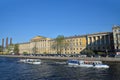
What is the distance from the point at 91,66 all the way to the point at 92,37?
83.7 m

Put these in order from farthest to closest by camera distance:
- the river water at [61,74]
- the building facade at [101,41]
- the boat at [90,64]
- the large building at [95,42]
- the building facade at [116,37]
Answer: the building facade at [101,41] < the large building at [95,42] < the building facade at [116,37] < the boat at [90,64] < the river water at [61,74]

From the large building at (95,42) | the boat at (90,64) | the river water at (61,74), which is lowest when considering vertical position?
the river water at (61,74)

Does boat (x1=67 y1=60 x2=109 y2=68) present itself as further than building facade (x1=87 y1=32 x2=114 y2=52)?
No

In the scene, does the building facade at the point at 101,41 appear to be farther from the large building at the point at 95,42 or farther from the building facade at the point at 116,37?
the building facade at the point at 116,37

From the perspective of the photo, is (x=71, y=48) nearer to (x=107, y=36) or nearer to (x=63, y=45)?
(x=63, y=45)

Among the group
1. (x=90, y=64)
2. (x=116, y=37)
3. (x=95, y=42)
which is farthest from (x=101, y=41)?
(x=90, y=64)

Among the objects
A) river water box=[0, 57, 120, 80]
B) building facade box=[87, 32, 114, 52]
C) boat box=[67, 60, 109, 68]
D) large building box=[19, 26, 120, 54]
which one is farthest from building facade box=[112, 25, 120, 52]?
river water box=[0, 57, 120, 80]

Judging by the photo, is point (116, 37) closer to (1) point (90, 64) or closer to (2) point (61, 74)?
(1) point (90, 64)

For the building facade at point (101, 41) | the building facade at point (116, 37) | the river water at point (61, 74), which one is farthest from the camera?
the building facade at point (101, 41)

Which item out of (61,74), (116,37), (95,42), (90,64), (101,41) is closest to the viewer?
(61,74)

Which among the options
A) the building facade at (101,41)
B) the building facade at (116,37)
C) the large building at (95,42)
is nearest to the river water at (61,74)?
the building facade at (116,37)

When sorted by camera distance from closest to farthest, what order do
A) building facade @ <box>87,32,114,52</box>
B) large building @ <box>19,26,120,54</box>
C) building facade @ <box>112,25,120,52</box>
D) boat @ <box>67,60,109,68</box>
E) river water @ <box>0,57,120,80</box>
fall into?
river water @ <box>0,57,120,80</box> < boat @ <box>67,60,109,68</box> < building facade @ <box>112,25,120,52</box> < large building @ <box>19,26,120,54</box> < building facade @ <box>87,32,114,52</box>

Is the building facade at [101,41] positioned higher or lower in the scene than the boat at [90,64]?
higher

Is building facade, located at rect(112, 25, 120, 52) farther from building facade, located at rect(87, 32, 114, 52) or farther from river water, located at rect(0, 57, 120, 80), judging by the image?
river water, located at rect(0, 57, 120, 80)
